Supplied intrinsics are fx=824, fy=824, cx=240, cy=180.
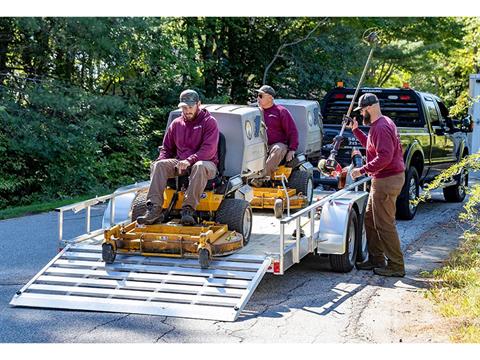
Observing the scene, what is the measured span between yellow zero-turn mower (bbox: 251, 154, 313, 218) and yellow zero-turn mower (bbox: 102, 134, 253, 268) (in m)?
1.24

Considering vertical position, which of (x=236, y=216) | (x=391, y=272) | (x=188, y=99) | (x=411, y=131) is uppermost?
(x=188, y=99)

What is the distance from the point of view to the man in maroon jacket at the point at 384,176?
9305 mm

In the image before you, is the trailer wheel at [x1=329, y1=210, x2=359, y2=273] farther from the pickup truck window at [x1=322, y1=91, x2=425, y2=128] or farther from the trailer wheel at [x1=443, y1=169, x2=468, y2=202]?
the trailer wheel at [x1=443, y1=169, x2=468, y2=202]

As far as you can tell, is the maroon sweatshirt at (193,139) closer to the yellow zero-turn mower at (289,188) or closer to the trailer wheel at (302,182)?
the yellow zero-turn mower at (289,188)

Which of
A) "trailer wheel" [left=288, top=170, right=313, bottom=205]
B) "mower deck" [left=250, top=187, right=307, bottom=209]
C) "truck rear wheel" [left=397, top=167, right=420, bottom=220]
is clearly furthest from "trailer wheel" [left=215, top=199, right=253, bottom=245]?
"truck rear wheel" [left=397, top=167, right=420, bottom=220]

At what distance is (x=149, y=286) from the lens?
7.69 meters

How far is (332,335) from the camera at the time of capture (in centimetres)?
688

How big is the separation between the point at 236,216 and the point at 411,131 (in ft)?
18.4

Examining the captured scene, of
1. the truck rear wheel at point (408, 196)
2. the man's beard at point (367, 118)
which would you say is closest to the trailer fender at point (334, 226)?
the man's beard at point (367, 118)

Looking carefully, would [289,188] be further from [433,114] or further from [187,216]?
[433,114]

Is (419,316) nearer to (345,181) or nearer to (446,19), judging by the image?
(345,181)

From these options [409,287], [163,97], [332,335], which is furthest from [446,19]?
[332,335]

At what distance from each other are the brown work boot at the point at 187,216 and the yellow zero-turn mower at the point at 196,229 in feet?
0.23

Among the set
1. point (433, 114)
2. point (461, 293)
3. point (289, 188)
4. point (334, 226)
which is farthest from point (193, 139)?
point (433, 114)
